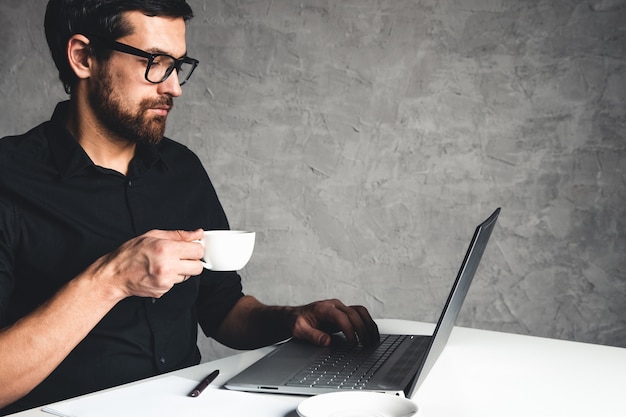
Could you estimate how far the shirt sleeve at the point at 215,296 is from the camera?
59.9 inches

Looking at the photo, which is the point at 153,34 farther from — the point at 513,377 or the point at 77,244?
the point at 513,377

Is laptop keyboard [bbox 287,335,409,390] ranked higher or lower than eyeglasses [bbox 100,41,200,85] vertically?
lower

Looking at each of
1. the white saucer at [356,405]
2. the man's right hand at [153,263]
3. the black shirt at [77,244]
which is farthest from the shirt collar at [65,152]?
the white saucer at [356,405]

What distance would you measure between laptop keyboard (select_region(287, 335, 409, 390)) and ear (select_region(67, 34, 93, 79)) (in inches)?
29.9

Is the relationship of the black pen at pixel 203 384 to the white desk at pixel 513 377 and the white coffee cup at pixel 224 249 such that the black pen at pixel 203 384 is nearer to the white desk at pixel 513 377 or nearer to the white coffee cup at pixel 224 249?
the white desk at pixel 513 377

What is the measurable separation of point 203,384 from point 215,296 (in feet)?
2.04

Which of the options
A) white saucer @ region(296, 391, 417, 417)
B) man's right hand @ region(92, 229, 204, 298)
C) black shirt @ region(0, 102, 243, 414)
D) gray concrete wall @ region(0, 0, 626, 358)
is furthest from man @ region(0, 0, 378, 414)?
gray concrete wall @ region(0, 0, 626, 358)

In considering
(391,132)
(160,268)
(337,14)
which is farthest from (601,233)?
(160,268)

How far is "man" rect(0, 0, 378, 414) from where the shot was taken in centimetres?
124

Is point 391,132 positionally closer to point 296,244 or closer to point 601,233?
point 296,244

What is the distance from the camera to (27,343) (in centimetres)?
99

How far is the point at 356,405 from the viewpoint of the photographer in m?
0.79

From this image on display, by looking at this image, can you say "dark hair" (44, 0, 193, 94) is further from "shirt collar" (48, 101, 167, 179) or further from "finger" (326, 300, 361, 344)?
"finger" (326, 300, 361, 344)

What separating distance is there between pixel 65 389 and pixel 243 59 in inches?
59.8
